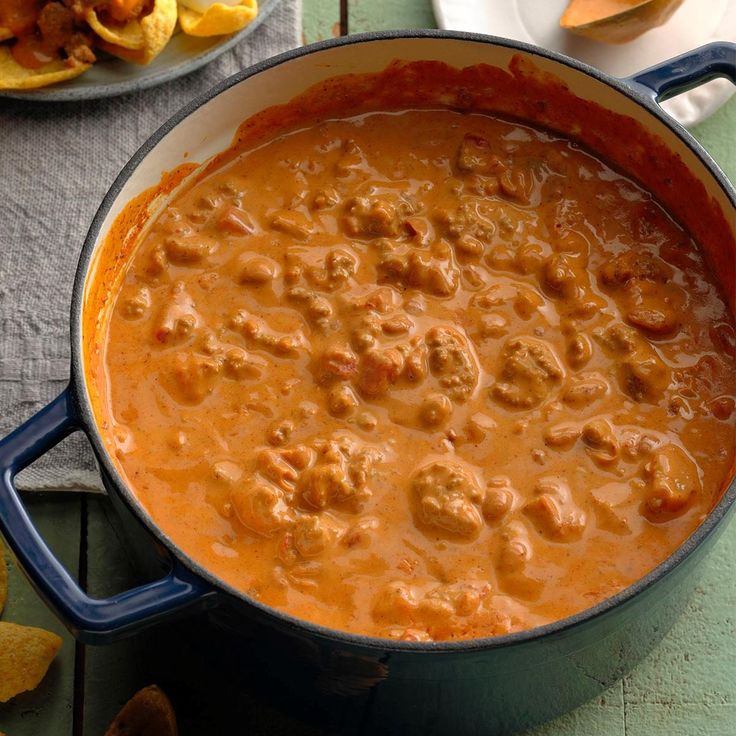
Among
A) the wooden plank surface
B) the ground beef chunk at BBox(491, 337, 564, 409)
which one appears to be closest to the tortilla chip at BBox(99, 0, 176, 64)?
the wooden plank surface

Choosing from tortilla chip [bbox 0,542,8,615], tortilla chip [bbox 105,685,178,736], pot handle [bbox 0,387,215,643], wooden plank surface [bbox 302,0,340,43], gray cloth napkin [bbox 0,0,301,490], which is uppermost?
wooden plank surface [bbox 302,0,340,43]

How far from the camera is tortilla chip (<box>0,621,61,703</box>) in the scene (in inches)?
89.9

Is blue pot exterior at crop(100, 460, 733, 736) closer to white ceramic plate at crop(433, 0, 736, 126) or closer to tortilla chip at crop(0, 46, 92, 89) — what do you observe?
tortilla chip at crop(0, 46, 92, 89)

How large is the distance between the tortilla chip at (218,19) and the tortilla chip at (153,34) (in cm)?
4

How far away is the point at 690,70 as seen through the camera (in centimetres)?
235

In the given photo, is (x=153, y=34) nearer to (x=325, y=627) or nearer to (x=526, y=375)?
(x=526, y=375)

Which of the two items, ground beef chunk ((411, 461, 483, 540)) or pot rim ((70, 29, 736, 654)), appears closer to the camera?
pot rim ((70, 29, 736, 654))

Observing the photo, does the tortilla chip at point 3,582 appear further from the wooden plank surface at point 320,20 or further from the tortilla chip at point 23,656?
the wooden plank surface at point 320,20

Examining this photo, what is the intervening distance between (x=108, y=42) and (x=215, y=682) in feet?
5.05

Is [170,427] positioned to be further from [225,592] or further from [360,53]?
[360,53]

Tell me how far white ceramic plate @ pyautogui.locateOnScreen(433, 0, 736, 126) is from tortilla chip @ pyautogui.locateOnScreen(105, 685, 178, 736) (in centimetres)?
176

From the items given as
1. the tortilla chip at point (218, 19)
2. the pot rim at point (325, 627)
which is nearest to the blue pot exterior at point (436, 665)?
the pot rim at point (325, 627)

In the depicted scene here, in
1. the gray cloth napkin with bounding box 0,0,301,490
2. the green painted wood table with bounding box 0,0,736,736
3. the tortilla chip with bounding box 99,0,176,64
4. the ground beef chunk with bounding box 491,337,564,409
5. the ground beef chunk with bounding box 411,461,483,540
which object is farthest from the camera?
the tortilla chip with bounding box 99,0,176,64

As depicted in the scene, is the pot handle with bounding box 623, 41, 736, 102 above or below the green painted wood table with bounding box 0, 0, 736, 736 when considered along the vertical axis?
above
